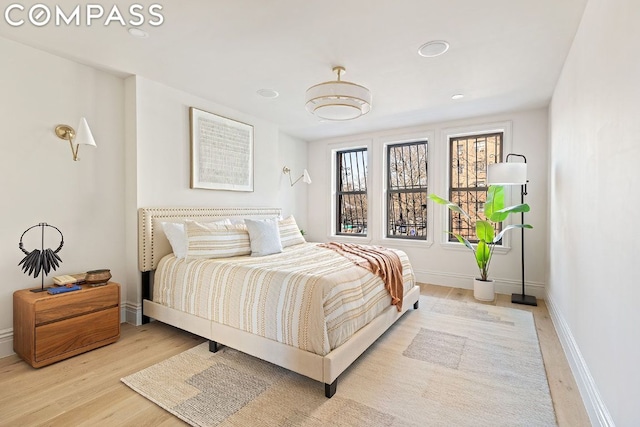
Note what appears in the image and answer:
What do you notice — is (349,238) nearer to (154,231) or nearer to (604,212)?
(154,231)

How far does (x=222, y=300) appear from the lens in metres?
2.47

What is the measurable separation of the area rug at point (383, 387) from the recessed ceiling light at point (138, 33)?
2.54 metres

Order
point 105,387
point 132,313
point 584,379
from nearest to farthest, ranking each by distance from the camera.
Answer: point 584,379
point 105,387
point 132,313

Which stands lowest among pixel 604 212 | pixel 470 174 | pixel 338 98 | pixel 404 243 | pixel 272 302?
pixel 272 302

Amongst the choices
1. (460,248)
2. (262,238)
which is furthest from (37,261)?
(460,248)

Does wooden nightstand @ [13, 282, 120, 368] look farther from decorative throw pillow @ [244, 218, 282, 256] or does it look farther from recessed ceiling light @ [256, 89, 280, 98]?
recessed ceiling light @ [256, 89, 280, 98]

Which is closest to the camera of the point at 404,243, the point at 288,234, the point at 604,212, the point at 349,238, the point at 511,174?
the point at 604,212

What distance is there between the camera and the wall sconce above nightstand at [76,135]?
2.64m

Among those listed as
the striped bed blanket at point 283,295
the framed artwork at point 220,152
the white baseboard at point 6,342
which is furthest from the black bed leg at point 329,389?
the framed artwork at point 220,152

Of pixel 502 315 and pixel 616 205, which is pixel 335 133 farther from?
pixel 616 205

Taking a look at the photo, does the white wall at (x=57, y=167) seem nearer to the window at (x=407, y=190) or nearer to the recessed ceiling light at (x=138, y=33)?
the recessed ceiling light at (x=138, y=33)

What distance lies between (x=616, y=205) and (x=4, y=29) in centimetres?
412

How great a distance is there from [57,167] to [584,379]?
431cm

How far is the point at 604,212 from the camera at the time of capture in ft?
5.28
